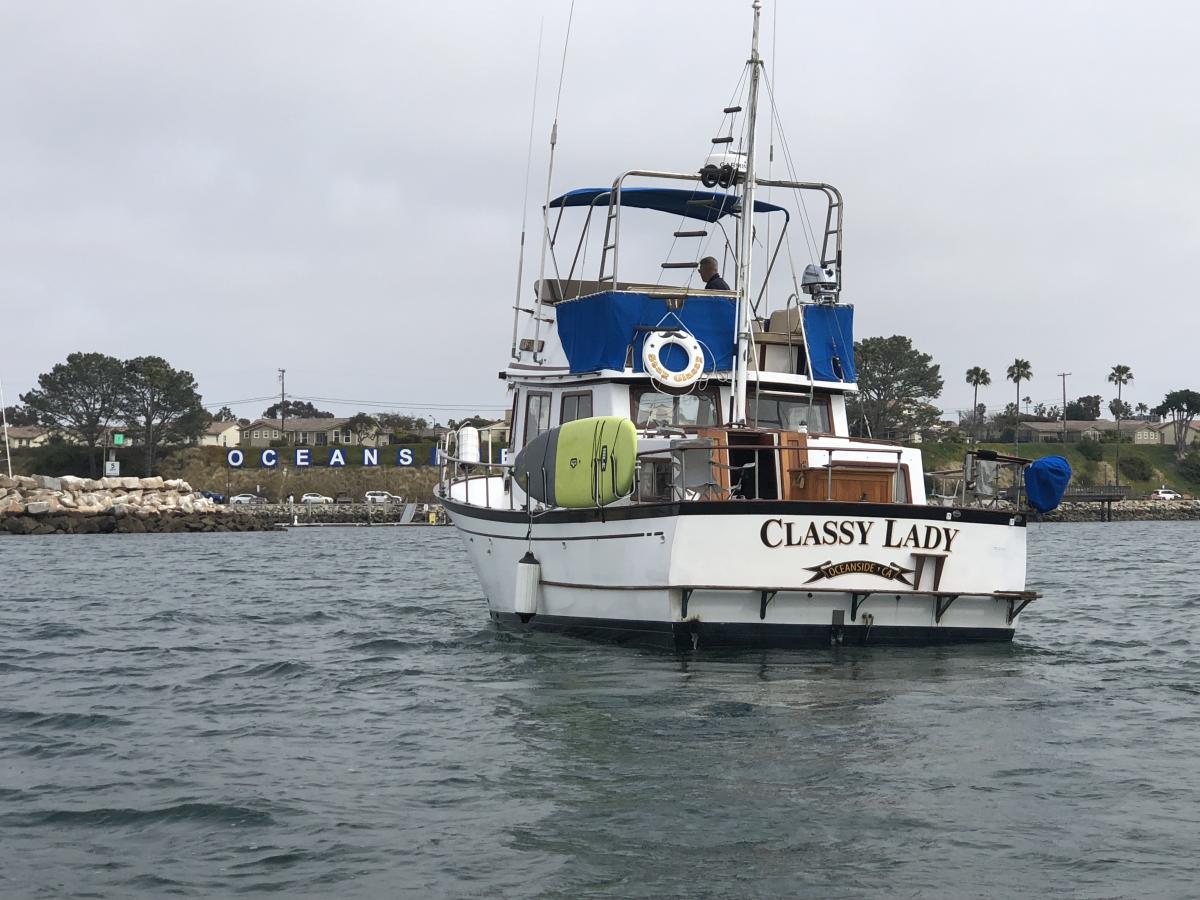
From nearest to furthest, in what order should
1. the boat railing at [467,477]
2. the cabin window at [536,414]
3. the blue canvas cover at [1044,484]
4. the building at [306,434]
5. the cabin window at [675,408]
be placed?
the blue canvas cover at [1044,484] < the cabin window at [675,408] < the cabin window at [536,414] < the boat railing at [467,477] < the building at [306,434]

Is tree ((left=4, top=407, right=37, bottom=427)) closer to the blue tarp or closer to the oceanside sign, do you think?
the oceanside sign

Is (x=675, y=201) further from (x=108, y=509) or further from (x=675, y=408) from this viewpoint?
(x=108, y=509)

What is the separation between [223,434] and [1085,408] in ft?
338

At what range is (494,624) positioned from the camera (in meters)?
19.3

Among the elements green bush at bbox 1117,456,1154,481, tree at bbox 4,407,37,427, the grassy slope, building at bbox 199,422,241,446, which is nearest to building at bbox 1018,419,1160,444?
the grassy slope

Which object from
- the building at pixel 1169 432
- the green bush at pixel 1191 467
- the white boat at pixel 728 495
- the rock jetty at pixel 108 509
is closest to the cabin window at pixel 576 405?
the white boat at pixel 728 495

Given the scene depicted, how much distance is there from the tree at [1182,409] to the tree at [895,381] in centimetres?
3829

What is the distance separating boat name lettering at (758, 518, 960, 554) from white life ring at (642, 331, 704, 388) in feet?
11.2

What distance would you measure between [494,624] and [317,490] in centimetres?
9167

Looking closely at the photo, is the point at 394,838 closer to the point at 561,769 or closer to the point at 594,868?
the point at 594,868

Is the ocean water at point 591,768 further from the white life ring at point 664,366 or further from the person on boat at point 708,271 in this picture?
the person on boat at point 708,271

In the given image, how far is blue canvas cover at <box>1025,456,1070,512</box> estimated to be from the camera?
15.8 meters

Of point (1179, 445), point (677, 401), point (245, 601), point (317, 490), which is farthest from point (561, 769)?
point (1179, 445)

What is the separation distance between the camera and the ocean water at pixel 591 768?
716 cm
